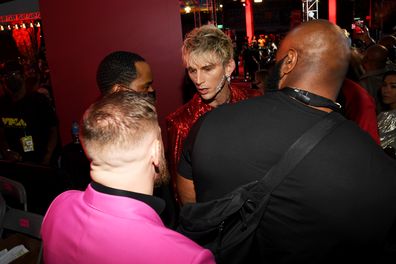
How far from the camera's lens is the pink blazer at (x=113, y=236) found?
990mm

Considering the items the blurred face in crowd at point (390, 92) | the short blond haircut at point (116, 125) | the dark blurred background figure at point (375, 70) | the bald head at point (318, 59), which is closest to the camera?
the short blond haircut at point (116, 125)

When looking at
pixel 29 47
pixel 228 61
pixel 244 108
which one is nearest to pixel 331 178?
Result: pixel 244 108

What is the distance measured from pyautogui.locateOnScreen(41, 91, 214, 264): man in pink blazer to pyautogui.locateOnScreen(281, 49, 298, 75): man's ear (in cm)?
64

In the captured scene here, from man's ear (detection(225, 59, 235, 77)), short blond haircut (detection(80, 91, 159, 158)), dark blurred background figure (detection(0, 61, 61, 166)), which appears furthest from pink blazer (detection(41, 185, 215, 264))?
dark blurred background figure (detection(0, 61, 61, 166))

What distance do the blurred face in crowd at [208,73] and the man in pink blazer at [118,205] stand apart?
1.05 metres

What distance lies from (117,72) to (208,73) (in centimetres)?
68

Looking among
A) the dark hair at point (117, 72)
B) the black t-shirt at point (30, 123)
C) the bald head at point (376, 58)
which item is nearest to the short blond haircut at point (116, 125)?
the dark hair at point (117, 72)

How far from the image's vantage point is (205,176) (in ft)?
4.71

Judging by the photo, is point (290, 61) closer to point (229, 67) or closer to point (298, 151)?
point (298, 151)

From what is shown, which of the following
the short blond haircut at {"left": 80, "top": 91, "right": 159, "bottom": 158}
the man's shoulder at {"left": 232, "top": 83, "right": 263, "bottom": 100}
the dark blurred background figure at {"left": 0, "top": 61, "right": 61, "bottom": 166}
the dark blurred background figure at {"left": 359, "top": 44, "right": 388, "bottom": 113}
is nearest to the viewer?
the short blond haircut at {"left": 80, "top": 91, "right": 159, "bottom": 158}

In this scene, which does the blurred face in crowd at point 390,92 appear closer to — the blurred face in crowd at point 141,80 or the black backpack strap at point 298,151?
the blurred face in crowd at point 141,80

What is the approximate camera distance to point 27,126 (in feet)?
12.7

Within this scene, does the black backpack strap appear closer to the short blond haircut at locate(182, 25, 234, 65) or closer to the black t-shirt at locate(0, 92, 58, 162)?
the short blond haircut at locate(182, 25, 234, 65)

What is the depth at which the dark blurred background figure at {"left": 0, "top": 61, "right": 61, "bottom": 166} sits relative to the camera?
388cm
